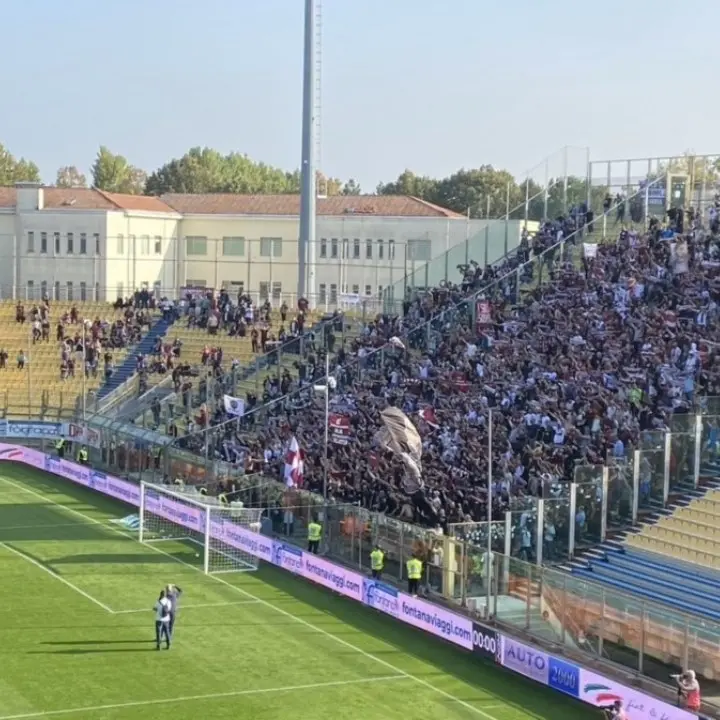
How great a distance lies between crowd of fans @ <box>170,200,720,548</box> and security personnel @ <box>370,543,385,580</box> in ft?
7.63

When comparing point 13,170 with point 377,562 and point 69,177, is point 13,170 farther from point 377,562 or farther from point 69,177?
point 377,562

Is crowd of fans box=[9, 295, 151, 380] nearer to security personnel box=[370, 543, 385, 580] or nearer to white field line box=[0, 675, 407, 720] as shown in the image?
security personnel box=[370, 543, 385, 580]

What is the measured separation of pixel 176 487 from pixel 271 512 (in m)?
4.86

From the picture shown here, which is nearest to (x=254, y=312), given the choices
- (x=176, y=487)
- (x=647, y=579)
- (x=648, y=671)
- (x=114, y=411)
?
(x=114, y=411)

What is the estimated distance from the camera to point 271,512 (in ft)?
127

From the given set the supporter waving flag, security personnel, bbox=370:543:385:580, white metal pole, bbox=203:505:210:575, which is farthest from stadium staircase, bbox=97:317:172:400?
security personnel, bbox=370:543:385:580

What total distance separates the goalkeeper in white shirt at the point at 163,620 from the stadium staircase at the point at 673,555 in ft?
29.5

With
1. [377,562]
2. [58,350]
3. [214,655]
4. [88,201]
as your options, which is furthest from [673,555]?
[88,201]

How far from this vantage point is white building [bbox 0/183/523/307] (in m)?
76.3

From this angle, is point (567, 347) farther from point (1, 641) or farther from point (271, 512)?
point (1, 641)

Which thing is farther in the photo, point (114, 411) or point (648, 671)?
point (114, 411)

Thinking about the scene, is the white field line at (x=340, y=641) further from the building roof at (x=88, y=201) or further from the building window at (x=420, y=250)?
the building roof at (x=88, y=201)

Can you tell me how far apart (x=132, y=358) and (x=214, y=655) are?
1372 inches

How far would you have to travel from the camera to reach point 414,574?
32.1 meters
